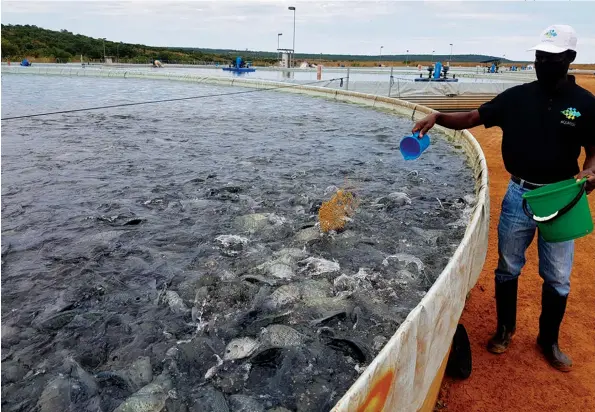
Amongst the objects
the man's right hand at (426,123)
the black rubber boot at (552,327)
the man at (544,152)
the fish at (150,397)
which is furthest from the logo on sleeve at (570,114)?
the fish at (150,397)

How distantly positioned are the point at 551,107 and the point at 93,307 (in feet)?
13.6

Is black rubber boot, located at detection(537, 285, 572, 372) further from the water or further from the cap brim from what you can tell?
the cap brim

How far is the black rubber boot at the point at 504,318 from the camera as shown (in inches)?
145

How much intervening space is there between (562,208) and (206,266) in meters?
3.36

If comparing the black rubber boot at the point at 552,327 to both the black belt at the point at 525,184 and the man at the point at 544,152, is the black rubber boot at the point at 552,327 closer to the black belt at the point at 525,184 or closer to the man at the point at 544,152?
the man at the point at 544,152

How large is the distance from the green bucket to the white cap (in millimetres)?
938

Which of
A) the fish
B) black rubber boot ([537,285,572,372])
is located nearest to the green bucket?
black rubber boot ([537,285,572,372])

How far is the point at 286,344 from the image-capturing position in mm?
3453

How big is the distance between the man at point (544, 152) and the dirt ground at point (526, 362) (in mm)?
135

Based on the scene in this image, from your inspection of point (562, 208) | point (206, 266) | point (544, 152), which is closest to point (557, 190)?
point (562, 208)

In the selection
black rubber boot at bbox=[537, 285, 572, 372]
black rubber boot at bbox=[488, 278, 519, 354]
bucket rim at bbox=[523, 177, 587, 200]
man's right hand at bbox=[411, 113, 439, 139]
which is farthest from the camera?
man's right hand at bbox=[411, 113, 439, 139]

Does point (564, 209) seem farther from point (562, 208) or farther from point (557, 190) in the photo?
point (557, 190)

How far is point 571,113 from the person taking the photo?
304 cm

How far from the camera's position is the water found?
3129 millimetres
